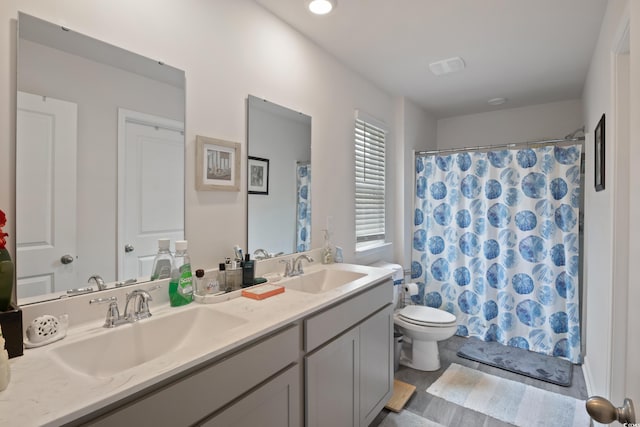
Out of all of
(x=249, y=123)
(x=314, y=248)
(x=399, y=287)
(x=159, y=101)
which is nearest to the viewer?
(x=159, y=101)

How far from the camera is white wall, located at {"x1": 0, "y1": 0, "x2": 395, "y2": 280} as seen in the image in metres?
1.08

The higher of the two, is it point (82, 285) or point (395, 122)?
point (395, 122)

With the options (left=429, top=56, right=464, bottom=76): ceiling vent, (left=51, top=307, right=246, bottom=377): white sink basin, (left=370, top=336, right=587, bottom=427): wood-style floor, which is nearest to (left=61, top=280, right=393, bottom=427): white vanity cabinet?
(left=51, top=307, right=246, bottom=377): white sink basin

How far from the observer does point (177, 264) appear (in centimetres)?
139

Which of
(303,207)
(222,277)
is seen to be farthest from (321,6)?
(222,277)

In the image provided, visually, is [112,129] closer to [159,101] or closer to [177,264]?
[159,101]

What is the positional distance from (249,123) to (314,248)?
3.02 feet

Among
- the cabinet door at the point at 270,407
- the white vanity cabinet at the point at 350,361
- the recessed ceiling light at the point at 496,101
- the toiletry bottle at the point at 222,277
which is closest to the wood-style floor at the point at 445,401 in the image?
the white vanity cabinet at the point at 350,361

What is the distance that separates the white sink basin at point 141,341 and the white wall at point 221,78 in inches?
12.4

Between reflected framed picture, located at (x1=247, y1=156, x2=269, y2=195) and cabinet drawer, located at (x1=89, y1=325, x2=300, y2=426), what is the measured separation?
0.84 meters

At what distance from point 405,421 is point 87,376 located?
Answer: 181 cm

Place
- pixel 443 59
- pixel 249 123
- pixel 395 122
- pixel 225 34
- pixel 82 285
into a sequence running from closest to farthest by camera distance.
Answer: pixel 82 285, pixel 225 34, pixel 249 123, pixel 443 59, pixel 395 122

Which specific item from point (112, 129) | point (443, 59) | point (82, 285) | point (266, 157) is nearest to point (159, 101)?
point (112, 129)

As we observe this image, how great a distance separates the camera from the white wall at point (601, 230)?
1.64 meters
